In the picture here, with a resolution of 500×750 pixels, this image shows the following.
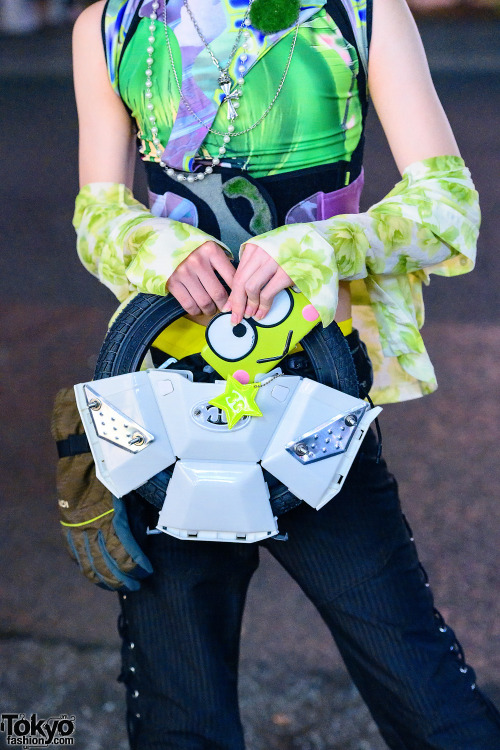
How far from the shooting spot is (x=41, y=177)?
575 cm

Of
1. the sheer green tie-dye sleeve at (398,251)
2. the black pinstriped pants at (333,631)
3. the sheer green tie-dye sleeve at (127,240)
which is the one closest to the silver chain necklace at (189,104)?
the sheer green tie-dye sleeve at (127,240)

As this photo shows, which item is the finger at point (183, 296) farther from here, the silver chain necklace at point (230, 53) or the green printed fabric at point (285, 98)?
the silver chain necklace at point (230, 53)

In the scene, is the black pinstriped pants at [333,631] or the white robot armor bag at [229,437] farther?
the black pinstriped pants at [333,631]

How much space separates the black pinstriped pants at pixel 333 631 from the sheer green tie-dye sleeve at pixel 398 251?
22cm

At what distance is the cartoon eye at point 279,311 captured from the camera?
138 centimetres

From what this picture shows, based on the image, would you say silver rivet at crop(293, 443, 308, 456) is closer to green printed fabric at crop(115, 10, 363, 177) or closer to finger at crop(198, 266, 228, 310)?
finger at crop(198, 266, 228, 310)

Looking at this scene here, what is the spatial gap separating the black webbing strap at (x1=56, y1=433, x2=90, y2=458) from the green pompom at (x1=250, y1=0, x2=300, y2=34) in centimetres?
74

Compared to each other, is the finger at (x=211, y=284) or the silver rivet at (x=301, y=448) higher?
the finger at (x=211, y=284)

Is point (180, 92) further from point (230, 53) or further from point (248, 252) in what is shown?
point (248, 252)

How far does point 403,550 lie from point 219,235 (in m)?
0.62

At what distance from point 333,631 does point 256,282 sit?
2.08ft

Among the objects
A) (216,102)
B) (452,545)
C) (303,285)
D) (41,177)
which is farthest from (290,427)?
(41,177)

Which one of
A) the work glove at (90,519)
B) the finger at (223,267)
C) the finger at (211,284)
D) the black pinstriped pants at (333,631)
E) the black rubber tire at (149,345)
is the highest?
the finger at (223,267)

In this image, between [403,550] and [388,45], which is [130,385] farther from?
Result: [388,45]
